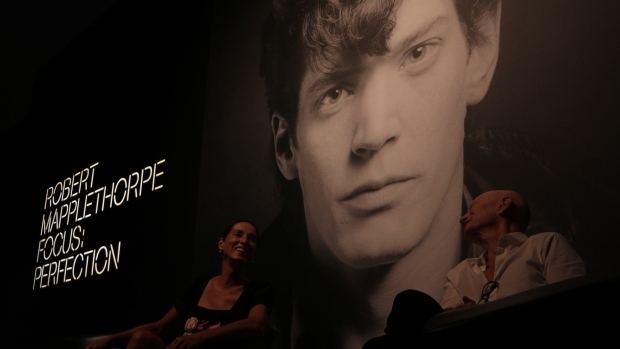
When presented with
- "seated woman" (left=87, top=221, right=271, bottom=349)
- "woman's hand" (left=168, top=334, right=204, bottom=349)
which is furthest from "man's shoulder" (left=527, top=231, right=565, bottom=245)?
"woman's hand" (left=168, top=334, right=204, bottom=349)

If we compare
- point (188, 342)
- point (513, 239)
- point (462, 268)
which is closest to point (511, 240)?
point (513, 239)

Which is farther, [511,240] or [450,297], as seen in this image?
[450,297]

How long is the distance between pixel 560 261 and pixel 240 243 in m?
1.57

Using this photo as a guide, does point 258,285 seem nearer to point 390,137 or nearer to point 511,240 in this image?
point 390,137

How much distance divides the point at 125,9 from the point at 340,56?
8.45ft

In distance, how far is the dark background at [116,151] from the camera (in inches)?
156

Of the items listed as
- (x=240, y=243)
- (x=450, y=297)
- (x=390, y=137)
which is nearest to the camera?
(x=450, y=297)

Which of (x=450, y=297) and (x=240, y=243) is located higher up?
(x=240, y=243)

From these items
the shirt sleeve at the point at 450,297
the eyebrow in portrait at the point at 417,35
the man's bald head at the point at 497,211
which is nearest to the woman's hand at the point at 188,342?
the shirt sleeve at the point at 450,297

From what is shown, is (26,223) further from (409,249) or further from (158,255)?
(409,249)

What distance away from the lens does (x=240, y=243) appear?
3.20 meters

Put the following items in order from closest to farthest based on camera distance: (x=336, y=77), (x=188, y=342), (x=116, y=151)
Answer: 1. (x=188, y=342)
2. (x=336, y=77)
3. (x=116, y=151)

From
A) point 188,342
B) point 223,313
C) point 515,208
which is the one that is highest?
point 515,208

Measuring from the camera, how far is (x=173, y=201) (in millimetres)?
3967
